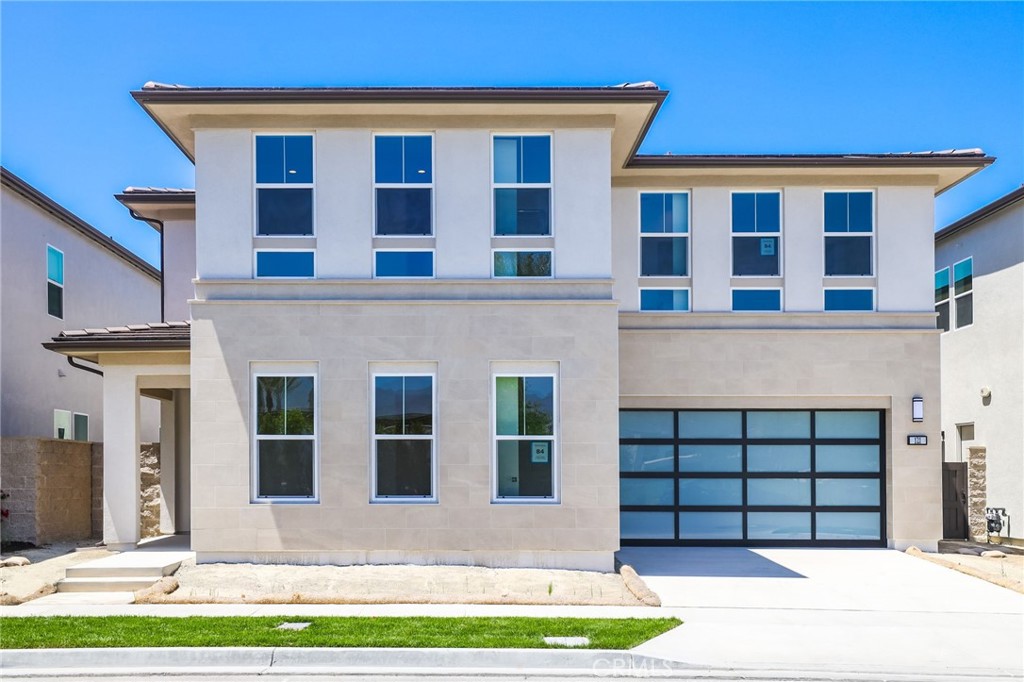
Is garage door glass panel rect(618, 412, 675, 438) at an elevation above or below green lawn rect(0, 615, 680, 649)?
above

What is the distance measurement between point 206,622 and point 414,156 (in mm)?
7050

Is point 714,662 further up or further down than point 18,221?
further down

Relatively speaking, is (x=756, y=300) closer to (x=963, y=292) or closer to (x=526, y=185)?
(x=526, y=185)

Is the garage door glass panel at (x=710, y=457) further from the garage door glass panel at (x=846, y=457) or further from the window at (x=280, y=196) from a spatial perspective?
the window at (x=280, y=196)

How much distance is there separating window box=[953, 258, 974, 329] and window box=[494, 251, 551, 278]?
10772 millimetres

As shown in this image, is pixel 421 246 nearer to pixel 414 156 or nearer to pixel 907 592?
pixel 414 156

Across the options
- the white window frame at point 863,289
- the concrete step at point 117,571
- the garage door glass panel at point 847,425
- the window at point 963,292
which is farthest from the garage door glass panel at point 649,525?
the window at point 963,292

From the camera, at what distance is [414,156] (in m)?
13.1

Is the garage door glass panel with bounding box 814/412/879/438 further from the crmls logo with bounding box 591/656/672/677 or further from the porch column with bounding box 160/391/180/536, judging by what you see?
the porch column with bounding box 160/391/180/536

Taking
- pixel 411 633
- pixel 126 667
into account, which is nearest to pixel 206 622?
pixel 126 667

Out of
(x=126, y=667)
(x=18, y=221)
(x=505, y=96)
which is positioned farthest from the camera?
(x=18, y=221)

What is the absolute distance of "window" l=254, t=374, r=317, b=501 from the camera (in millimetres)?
12758

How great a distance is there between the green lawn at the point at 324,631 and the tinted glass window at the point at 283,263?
17.2 ft

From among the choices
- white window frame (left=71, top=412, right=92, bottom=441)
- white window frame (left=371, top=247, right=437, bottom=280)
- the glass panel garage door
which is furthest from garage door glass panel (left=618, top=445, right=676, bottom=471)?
white window frame (left=71, top=412, right=92, bottom=441)
